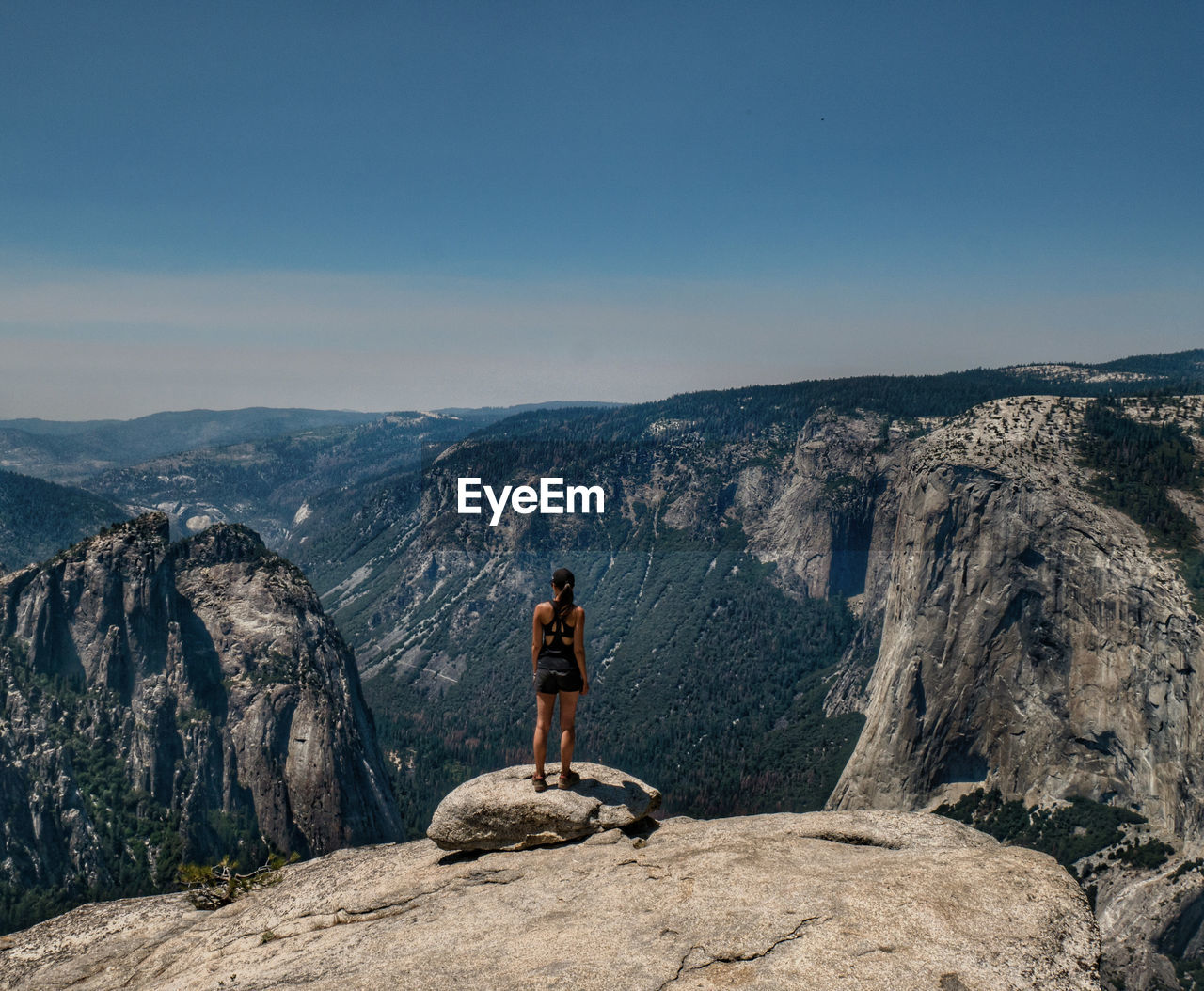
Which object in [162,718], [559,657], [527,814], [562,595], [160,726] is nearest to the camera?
[562,595]

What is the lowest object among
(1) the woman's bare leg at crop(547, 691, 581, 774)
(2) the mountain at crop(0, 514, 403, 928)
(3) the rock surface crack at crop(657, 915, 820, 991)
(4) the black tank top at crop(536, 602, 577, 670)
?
(2) the mountain at crop(0, 514, 403, 928)

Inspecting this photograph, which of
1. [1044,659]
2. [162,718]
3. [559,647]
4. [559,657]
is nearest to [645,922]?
[559,657]

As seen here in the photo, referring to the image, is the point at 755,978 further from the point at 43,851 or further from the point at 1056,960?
the point at 43,851

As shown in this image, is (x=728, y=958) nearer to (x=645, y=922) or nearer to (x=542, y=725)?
(x=645, y=922)

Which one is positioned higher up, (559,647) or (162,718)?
(559,647)

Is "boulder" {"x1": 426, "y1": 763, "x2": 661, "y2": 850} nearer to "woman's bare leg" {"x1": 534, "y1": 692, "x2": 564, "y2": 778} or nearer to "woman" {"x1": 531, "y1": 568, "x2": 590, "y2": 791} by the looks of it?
"woman's bare leg" {"x1": 534, "y1": 692, "x2": 564, "y2": 778}

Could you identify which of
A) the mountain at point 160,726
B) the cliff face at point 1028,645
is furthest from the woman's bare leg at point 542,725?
the cliff face at point 1028,645

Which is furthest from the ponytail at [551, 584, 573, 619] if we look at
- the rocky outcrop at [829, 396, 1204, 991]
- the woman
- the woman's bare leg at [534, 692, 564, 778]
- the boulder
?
the rocky outcrop at [829, 396, 1204, 991]

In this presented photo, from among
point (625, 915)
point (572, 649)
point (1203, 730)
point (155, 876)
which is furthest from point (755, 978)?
point (155, 876)
